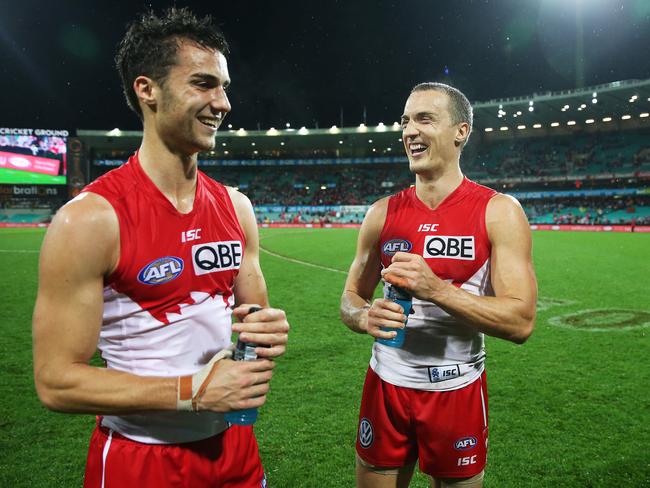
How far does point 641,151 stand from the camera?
50719mm

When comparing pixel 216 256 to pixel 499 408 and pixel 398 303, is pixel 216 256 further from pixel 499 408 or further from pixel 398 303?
pixel 499 408

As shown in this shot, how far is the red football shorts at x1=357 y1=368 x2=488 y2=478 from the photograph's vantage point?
2.63 m

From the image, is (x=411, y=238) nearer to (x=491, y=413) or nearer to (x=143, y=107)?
(x=143, y=107)

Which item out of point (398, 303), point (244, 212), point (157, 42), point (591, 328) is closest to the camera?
point (157, 42)

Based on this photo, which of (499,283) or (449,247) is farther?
(449,247)

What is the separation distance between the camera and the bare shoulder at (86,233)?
164 centimetres

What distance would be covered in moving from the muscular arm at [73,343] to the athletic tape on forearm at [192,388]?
0.03m

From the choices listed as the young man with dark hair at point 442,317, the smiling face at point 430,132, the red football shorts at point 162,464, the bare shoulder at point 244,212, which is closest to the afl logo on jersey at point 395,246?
the young man with dark hair at point 442,317

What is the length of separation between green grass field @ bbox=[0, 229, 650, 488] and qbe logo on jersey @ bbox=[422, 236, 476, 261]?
7.31ft

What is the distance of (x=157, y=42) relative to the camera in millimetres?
2006

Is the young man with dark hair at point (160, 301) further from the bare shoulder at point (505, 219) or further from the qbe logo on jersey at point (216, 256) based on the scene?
the bare shoulder at point (505, 219)

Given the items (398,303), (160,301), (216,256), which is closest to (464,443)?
(398,303)

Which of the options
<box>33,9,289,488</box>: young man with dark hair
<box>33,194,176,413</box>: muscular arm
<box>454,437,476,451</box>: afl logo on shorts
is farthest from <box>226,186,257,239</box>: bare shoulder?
<box>454,437,476,451</box>: afl logo on shorts

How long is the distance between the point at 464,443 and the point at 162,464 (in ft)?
5.36
